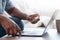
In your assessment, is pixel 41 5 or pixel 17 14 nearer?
pixel 17 14

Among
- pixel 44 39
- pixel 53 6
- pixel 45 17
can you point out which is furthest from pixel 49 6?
pixel 44 39

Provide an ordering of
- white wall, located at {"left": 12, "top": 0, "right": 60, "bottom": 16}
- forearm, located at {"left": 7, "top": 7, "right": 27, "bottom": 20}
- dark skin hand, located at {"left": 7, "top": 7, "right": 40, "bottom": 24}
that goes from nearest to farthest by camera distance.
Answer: dark skin hand, located at {"left": 7, "top": 7, "right": 40, "bottom": 24}, forearm, located at {"left": 7, "top": 7, "right": 27, "bottom": 20}, white wall, located at {"left": 12, "top": 0, "right": 60, "bottom": 16}

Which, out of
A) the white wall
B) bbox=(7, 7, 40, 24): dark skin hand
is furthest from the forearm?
the white wall

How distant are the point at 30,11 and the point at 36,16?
124 cm

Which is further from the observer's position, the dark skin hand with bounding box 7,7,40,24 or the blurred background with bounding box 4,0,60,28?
the blurred background with bounding box 4,0,60,28

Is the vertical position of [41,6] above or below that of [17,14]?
above

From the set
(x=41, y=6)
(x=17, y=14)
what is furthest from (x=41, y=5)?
(x=17, y=14)

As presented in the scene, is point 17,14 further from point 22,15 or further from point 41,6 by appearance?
point 41,6

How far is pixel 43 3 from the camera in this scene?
2.63 metres

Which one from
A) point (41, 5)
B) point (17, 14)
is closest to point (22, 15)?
point (17, 14)

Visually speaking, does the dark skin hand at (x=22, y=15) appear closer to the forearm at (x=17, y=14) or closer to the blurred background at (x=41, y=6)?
the forearm at (x=17, y=14)

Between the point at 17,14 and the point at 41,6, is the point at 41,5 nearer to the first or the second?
the point at 41,6

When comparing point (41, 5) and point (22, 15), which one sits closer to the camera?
point (22, 15)

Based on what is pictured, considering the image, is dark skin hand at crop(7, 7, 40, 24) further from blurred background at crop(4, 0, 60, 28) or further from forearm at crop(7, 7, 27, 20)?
blurred background at crop(4, 0, 60, 28)
